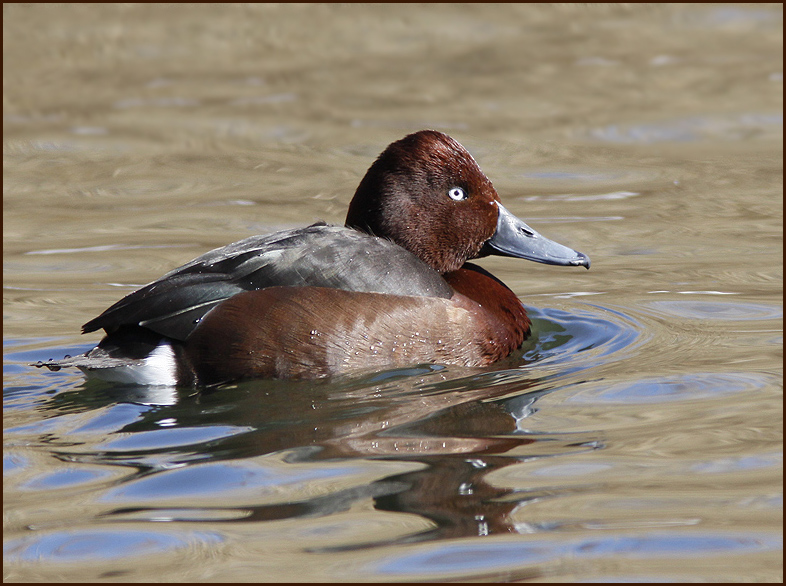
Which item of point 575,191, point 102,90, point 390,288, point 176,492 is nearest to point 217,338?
point 390,288

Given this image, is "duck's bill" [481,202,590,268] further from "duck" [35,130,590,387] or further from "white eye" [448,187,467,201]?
"duck" [35,130,590,387]

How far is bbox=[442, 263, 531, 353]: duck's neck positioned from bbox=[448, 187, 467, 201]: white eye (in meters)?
0.42

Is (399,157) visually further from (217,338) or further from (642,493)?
(642,493)

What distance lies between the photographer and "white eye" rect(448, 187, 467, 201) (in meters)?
6.35

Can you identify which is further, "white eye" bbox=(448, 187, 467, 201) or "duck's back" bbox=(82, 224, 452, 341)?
"white eye" bbox=(448, 187, 467, 201)

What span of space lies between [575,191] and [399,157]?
3544mm

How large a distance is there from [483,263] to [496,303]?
6.46 feet

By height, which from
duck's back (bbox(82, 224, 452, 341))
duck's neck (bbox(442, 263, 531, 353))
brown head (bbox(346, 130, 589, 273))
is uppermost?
brown head (bbox(346, 130, 589, 273))

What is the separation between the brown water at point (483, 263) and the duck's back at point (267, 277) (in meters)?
0.40

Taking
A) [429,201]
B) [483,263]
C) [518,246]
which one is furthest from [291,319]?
[483,263]

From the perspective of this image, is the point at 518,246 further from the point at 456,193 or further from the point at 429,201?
the point at 429,201

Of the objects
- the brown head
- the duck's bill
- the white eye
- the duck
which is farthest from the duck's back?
the duck's bill

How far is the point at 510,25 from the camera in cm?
1340

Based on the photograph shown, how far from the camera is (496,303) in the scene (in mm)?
6309
